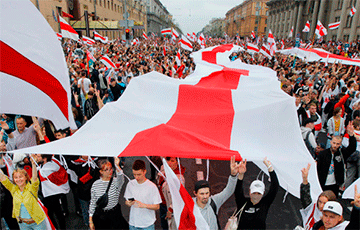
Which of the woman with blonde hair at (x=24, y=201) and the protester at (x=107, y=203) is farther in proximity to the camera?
the protester at (x=107, y=203)

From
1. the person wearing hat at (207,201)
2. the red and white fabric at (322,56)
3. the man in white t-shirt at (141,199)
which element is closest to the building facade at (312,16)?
the red and white fabric at (322,56)

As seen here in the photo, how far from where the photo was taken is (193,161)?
591 centimetres

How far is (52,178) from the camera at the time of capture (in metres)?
3.41

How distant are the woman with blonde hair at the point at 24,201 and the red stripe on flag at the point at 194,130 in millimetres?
1380

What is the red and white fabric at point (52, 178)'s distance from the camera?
337 cm

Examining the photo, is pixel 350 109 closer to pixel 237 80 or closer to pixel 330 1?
pixel 237 80

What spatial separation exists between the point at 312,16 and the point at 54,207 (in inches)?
2141

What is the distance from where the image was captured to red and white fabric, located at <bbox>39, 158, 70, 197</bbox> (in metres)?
3.37

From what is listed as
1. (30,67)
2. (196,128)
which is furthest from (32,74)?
(196,128)

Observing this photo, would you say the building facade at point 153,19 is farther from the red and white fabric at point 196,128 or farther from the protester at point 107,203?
the protester at point 107,203

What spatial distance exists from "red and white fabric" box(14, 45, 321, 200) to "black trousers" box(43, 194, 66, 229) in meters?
1.26

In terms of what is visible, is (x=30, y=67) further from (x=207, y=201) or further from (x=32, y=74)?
(x=207, y=201)

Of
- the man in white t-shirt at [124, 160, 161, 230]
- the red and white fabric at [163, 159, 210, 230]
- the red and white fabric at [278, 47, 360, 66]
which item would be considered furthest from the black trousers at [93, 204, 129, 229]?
the red and white fabric at [278, 47, 360, 66]

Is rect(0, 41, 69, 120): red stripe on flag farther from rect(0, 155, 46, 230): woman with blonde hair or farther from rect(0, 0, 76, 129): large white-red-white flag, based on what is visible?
rect(0, 155, 46, 230): woman with blonde hair
